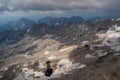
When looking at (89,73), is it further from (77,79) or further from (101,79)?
(101,79)

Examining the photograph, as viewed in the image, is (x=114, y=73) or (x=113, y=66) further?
(x=113, y=66)

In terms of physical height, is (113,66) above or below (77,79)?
above

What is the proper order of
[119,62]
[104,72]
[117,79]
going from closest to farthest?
[117,79] < [104,72] < [119,62]

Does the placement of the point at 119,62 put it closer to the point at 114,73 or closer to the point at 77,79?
the point at 114,73

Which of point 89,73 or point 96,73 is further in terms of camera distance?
point 89,73

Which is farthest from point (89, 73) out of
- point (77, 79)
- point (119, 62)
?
point (119, 62)

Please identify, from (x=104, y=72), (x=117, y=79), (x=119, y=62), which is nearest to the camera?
(x=117, y=79)

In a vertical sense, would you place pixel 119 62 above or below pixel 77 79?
above

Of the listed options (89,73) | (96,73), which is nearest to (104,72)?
(96,73)

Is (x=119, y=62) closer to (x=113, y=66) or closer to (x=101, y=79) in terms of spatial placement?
(x=113, y=66)
